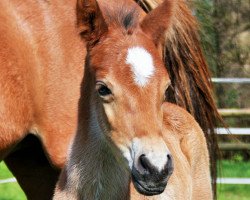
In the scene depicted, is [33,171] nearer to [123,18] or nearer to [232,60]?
[123,18]

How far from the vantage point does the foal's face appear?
362 cm

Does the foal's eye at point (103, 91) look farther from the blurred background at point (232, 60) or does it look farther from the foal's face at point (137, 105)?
the blurred background at point (232, 60)

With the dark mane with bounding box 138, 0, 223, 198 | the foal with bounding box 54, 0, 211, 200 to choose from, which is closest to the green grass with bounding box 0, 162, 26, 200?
the dark mane with bounding box 138, 0, 223, 198

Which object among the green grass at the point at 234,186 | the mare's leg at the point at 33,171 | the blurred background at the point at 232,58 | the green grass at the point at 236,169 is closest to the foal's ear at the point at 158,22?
the mare's leg at the point at 33,171

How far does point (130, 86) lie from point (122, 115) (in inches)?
5.7

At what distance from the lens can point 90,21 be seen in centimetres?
419

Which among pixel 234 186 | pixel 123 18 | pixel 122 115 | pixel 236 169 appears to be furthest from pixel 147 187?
pixel 236 169

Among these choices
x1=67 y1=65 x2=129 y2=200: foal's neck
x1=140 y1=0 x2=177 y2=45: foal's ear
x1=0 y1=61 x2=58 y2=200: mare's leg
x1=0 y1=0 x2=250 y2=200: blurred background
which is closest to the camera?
x1=67 y1=65 x2=129 y2=200: foal's neck

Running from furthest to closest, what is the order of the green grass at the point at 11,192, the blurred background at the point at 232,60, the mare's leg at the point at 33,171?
1. the blurred background at the point at 232,60
2. the green grass at the point at 11,192
3. the mare's leg at the point at 33,171

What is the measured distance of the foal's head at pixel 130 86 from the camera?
143 inches

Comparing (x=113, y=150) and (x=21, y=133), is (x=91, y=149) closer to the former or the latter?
(x=113, y=150)

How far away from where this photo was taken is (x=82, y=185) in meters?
4.11

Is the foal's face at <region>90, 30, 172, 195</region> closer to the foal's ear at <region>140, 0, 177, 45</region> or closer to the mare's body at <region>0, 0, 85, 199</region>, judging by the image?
the foal's ear at <region>140, 0, 177, 45</region>

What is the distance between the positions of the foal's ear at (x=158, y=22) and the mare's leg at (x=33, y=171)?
4.98ft
